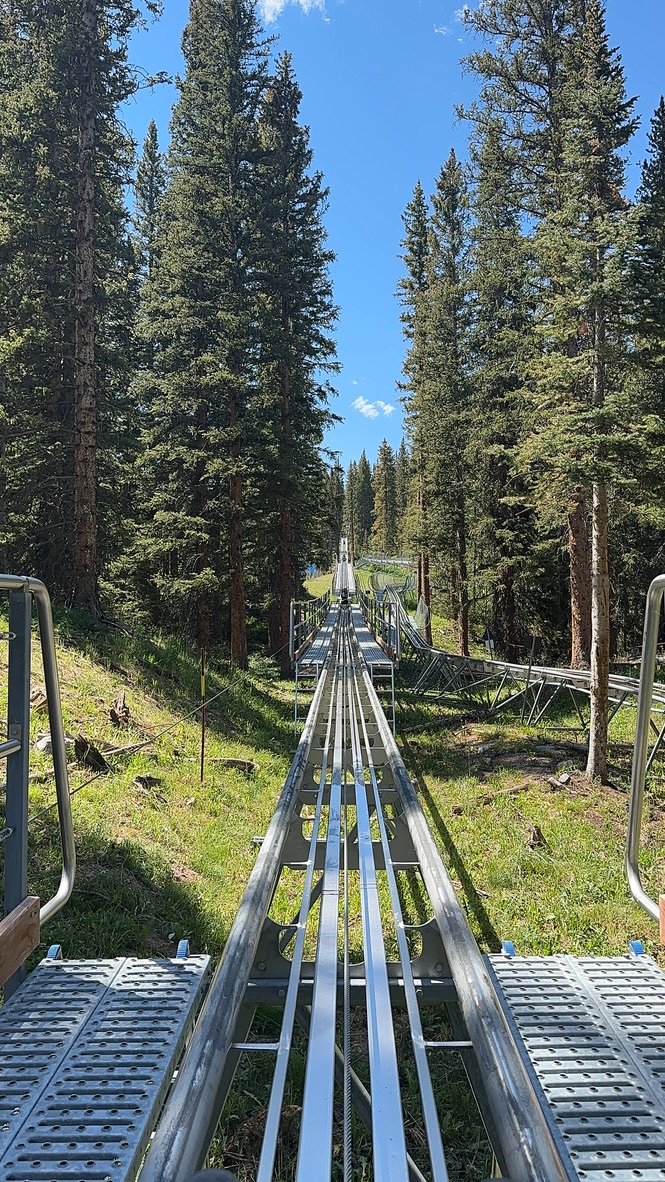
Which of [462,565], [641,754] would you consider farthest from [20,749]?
[462,565]

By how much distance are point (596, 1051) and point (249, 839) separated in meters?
5.06

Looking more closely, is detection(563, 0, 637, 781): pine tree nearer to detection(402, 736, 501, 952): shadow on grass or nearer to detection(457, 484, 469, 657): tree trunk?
detection(402, 736, 501, 952): shadow on grass

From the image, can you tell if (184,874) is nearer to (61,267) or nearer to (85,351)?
(85,351)

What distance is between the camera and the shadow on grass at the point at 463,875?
5.52 metres

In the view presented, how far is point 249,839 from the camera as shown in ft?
22.2

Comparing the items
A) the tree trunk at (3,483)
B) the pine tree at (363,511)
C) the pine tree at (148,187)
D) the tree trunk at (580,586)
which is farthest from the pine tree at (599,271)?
the pine tree at (363,511)

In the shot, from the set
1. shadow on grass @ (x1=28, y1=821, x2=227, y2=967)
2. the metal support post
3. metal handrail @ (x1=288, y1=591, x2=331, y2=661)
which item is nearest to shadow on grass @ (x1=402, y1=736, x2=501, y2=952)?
shadow on grass @ (x1=28, y1=821, x2=227, y2=967)

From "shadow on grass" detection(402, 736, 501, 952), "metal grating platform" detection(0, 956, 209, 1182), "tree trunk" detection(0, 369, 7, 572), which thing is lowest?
"shadow on grass" detection(402, 736, 501, 952)

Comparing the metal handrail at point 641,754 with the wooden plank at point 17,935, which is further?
the metal handrail at point 641,754

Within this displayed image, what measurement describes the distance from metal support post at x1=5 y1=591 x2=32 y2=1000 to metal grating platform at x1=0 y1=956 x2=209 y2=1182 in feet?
1.42

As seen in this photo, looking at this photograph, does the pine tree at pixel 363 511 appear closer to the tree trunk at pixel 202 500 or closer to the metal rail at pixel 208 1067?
the tree trunk at pixel 202 500

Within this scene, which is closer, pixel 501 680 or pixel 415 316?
pixel 501 680

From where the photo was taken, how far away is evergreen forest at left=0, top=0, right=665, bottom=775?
30.7 feet

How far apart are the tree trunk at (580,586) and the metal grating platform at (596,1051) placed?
37.1 ft
